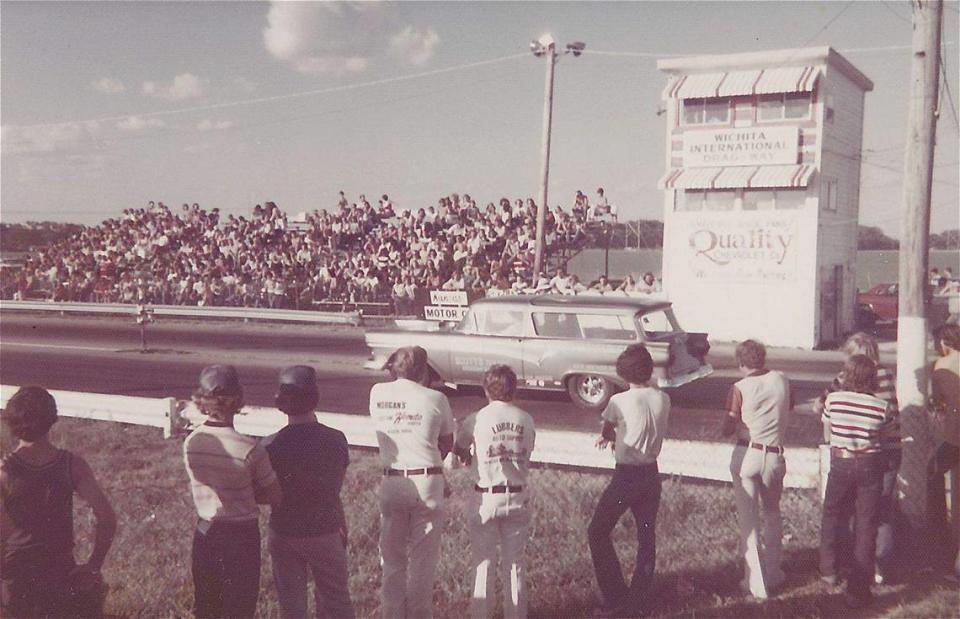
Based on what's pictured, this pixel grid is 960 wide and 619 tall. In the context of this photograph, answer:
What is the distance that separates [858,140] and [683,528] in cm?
2135

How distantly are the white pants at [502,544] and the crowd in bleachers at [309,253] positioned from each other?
16.5 metres

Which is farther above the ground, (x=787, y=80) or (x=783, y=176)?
(x=787, y=80)

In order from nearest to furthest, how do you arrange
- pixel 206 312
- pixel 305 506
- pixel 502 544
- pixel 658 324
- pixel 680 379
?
pixel 305 506
pixel 502 544
pixel 680 379
pixel 658 324
pixel 206 312

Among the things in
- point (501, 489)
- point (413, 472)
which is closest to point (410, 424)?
point (413, 472)

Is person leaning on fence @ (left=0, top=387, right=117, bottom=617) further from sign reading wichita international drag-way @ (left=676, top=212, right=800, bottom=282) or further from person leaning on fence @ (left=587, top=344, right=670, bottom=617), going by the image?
sign reading wichita international drag-way @ (left=676, top=212, right=800, bottom=282)

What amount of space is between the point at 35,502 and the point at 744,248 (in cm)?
2096

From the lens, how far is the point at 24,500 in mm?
3850

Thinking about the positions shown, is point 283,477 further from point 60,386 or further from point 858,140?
point 858,140

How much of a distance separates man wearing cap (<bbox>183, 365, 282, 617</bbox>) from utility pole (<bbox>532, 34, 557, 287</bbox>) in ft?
61.0

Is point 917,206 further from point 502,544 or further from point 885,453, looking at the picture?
point 502,544

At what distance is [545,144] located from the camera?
76.9 feet

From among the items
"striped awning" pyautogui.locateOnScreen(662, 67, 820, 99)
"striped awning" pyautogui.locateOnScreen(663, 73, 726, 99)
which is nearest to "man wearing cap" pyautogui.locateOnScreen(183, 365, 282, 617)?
"striped awning" pyautogui.locateOnScreen(662, 67, 820, 99)

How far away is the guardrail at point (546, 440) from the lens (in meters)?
7.07

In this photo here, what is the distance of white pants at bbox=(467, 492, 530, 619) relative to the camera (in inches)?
193
